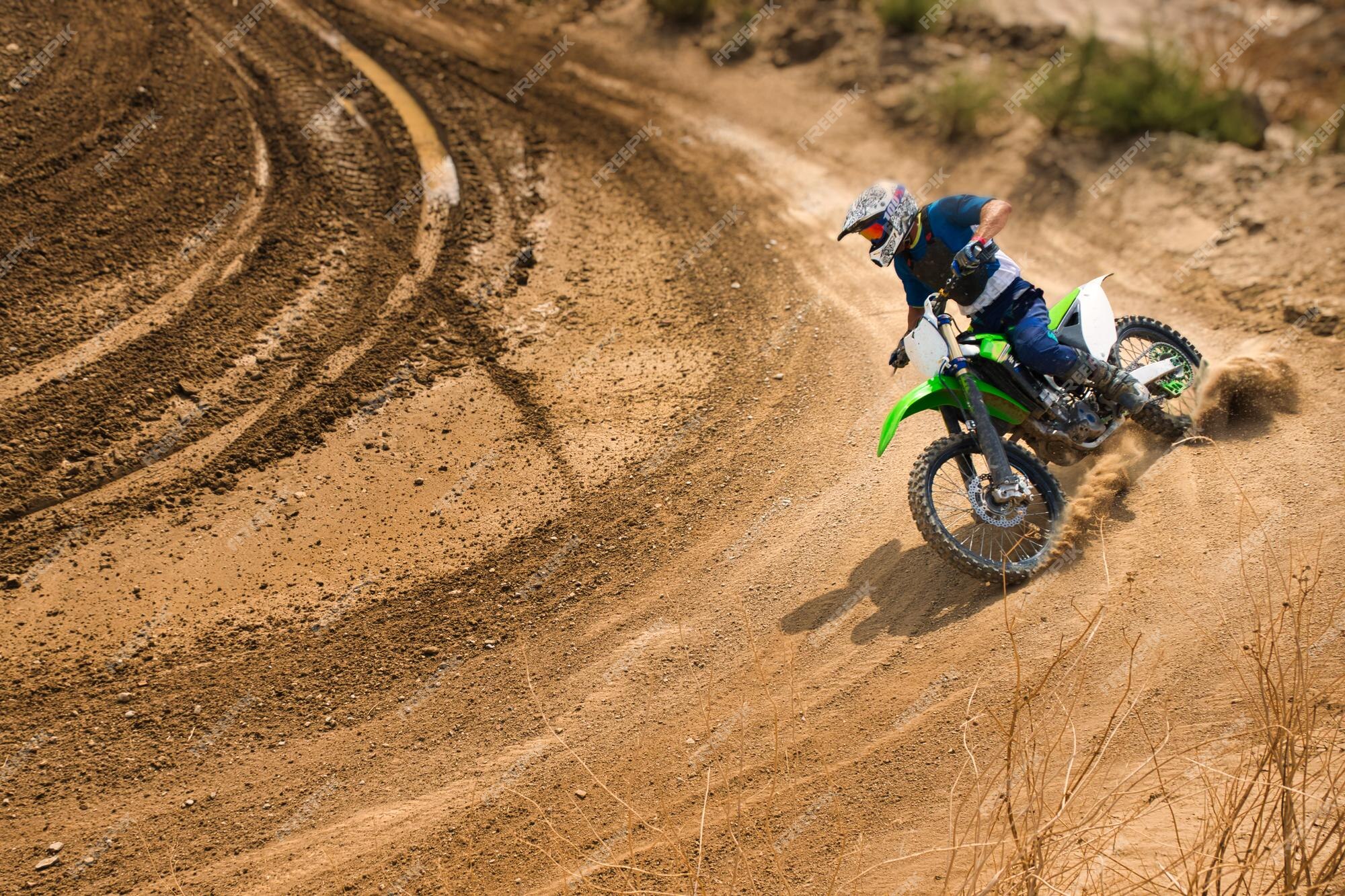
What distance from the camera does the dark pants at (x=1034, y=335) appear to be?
616 cm

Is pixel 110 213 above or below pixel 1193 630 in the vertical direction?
below

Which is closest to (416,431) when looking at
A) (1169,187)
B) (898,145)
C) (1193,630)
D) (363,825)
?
(363,825)

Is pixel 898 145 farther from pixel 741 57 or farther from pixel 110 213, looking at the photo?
pixel 110 213

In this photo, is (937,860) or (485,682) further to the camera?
(485,682)

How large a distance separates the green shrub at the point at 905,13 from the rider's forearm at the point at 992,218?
8.39 m

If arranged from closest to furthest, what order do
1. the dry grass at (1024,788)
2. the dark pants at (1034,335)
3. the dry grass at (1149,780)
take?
the dry grass at (1149,780) → the dry grass at (1024,788) → the dark pants at (1034,335)

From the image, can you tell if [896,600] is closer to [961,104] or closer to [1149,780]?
[1149,780]

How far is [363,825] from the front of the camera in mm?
5340

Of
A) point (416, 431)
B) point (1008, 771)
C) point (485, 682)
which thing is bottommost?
point (485, 682)

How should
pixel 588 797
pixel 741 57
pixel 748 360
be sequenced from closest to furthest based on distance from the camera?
pixel 588 797 < pixel 748 360 < pixel 741 57

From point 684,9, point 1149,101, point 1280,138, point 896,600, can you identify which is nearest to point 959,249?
point 896,600

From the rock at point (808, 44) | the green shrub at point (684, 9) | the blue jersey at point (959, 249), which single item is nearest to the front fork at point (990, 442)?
the blue jersey at point (959, 249)

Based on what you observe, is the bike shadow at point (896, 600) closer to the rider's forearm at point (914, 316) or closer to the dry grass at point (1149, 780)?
→ the dry grass at point (1149, 780)

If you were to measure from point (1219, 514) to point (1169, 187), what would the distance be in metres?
5.65
